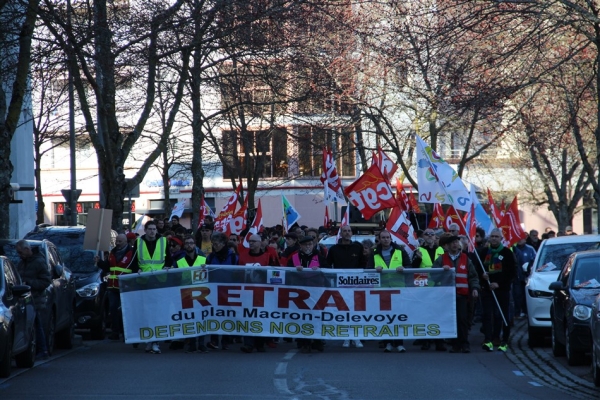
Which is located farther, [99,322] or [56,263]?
[99,322]

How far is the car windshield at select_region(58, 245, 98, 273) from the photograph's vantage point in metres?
19.0

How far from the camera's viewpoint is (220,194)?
6009cm

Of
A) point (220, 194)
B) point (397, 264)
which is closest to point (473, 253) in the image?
point (397, 264)

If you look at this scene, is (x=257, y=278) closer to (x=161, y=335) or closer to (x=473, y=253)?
(x=161, y=335)

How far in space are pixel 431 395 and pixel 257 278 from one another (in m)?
5.48

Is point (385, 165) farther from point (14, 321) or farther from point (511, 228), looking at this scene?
point (14, 321)

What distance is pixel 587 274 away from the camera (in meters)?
13.6

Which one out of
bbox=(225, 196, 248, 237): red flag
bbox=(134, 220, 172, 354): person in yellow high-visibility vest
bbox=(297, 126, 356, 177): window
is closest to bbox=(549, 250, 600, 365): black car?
bbox=(134, 220, 172, 354): person in yellow high-visibility vest

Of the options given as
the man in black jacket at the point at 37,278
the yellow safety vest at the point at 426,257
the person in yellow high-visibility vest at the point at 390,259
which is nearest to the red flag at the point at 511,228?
the yellow safety vest at the point at 426,257

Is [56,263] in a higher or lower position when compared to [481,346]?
higher

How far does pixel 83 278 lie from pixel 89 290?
1.52 ft

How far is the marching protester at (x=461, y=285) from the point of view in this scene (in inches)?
603

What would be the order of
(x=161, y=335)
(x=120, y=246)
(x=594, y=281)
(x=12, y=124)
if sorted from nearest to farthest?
(x=594, y=281), (x=161, y=335), (x=120, y=246), (x=12, y=124)

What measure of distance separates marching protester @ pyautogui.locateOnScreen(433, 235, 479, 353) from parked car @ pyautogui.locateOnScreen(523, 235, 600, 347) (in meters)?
0.99
